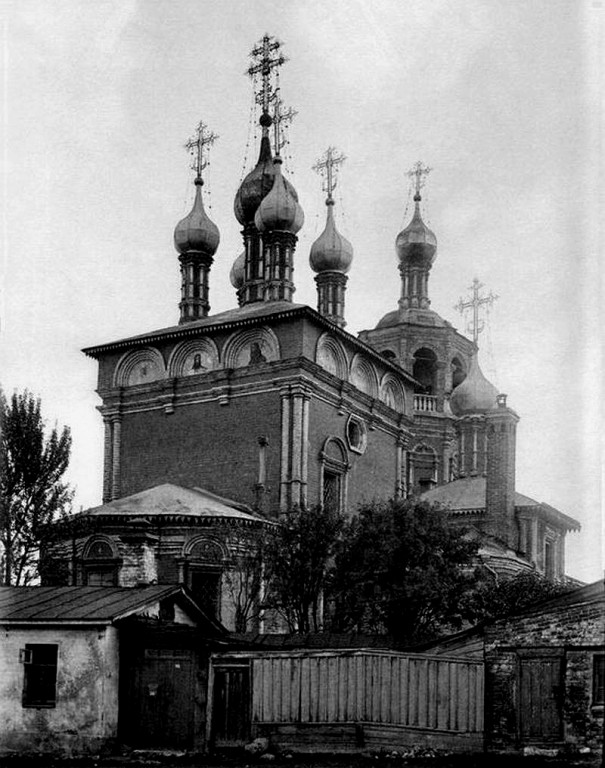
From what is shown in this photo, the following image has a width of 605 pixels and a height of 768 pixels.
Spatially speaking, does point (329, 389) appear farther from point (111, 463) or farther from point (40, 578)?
point (40, 578)

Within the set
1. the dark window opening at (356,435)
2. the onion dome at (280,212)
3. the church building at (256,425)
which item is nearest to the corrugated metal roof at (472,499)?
the church building at (256,425)

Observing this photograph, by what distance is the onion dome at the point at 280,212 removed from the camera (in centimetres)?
3341

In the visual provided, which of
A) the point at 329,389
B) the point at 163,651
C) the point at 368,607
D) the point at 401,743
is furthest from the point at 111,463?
the point at 401,743

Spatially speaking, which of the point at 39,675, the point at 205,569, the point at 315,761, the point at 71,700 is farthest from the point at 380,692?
the point at 205,569

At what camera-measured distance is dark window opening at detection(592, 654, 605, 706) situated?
15.3 m

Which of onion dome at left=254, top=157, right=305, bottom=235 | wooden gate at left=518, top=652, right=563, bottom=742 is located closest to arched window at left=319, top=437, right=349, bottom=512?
onion dome at left=254, top=157, right=305, bottom=235

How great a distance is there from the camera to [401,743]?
16078 mm

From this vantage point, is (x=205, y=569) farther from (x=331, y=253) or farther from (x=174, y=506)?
(x=331, y=253)

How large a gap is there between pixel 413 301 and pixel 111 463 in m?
18.2

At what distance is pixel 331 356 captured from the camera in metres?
31.1

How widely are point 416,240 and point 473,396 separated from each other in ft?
23.8

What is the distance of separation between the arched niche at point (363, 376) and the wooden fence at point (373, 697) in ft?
52.6

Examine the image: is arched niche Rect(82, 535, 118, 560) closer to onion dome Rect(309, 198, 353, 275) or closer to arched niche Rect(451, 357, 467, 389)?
onion dome Rect(309, 198, 353, 275)

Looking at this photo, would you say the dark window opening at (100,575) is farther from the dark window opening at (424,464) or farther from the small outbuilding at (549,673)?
the dark window opening at (424,464)
